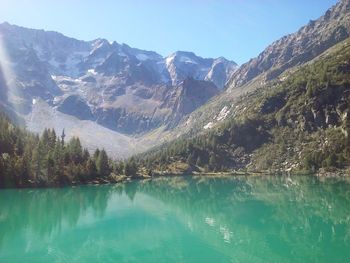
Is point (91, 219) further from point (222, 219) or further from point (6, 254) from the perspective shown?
point (6, 254)

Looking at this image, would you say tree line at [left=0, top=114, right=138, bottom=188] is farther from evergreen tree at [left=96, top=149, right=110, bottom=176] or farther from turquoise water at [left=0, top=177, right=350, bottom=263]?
turquoise water at [left=0, top=177, right=350, bottom=263]

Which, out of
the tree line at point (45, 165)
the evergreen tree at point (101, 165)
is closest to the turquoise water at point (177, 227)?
the tree line at point (45, 165)

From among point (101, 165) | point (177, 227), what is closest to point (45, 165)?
point (101, 165)

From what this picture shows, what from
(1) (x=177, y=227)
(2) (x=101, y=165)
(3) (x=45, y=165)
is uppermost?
(2) (x=101, y=165)

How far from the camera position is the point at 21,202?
92.1 meters

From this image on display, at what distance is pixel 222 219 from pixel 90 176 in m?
83.2

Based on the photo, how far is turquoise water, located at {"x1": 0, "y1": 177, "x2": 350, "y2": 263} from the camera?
46.4 metres

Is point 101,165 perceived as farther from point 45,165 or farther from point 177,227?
point 177,227

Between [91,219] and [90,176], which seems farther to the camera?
[90,176]

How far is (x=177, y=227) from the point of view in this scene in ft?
214

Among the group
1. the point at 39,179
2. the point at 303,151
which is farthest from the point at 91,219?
the point at 303,151

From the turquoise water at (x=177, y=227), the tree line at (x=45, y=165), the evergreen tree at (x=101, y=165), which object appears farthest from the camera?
the evergreen tree at (x=101, y=165)

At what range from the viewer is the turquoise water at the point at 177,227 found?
152 ft

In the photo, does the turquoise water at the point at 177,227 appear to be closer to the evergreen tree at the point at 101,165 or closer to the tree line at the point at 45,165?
the tree line at the point at 45,165
